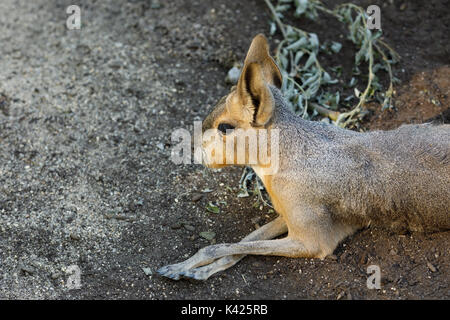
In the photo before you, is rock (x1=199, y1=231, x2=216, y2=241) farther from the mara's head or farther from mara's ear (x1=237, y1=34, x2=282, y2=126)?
mara's ear (x1=237, y1=34, x2=282, y2=126)

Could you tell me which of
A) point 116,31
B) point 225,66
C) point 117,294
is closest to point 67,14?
point 116,31

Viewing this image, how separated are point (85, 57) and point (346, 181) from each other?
11.8ft

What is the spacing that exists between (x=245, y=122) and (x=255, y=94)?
0.28 metres

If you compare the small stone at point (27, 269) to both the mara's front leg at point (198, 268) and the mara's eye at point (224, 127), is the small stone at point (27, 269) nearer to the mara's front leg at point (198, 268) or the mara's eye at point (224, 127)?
the mara's front leg at point (198, 268)

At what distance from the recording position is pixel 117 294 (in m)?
4.38

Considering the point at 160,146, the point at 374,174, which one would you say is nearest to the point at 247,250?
the point at 374,174

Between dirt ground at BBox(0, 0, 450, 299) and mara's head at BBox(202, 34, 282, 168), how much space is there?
711 millimetres

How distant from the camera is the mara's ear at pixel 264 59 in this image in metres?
4.36

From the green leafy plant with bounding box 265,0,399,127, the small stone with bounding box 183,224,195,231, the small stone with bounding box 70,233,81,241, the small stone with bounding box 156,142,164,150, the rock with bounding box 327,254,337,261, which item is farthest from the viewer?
the green leafy plant with bounding box 265,0,399,127

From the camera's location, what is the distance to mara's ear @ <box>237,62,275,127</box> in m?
4.25

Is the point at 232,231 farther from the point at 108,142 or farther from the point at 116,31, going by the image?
the point at 116,31

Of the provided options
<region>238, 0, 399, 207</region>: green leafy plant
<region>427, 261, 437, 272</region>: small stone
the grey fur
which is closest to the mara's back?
the grey fur

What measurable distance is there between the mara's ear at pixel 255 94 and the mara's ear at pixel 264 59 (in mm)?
78

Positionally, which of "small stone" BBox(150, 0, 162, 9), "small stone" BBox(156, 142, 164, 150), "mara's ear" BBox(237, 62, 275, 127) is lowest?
"small stone" BBox(156, 142, 164, 150)
